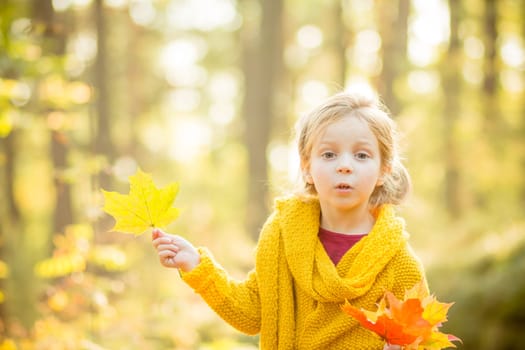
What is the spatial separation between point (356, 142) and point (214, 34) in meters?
16.4

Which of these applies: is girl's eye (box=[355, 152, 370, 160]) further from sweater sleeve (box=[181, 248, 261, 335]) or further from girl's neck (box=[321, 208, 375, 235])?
sweater sleeve (box=[181, 248, 261, 335])

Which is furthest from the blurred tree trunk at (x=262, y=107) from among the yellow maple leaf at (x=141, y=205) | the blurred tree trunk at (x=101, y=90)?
the yellow maple leaf at (x=141, y=205)

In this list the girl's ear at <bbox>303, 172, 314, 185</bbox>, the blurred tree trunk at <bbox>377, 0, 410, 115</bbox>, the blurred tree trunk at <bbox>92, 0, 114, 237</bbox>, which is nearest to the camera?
the girl's ear at <bbox>303, 172, 314, 185</bbox>

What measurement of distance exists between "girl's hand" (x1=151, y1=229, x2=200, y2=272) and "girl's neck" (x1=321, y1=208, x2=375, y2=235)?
21.3 inches

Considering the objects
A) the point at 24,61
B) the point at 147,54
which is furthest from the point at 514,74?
the point at 24,61

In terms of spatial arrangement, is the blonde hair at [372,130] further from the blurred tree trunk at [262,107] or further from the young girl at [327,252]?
the blurred tree trunk at [262,107]

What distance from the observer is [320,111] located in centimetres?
211

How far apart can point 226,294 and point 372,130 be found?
2.74 ft

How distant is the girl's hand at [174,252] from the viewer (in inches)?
79.5

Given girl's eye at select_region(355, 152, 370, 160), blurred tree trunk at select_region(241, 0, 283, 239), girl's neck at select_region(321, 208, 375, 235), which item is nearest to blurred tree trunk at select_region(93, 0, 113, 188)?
blurred tree trunk at select_region(241, 0, 283, 239)

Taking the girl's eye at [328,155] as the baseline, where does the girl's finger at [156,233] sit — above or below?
below

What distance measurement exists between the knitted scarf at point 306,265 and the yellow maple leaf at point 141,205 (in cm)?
43

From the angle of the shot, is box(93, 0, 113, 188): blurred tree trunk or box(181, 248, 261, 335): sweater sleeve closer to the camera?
box(181, 248, 261, 335): sweater sleeve

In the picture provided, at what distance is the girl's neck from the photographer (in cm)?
216
